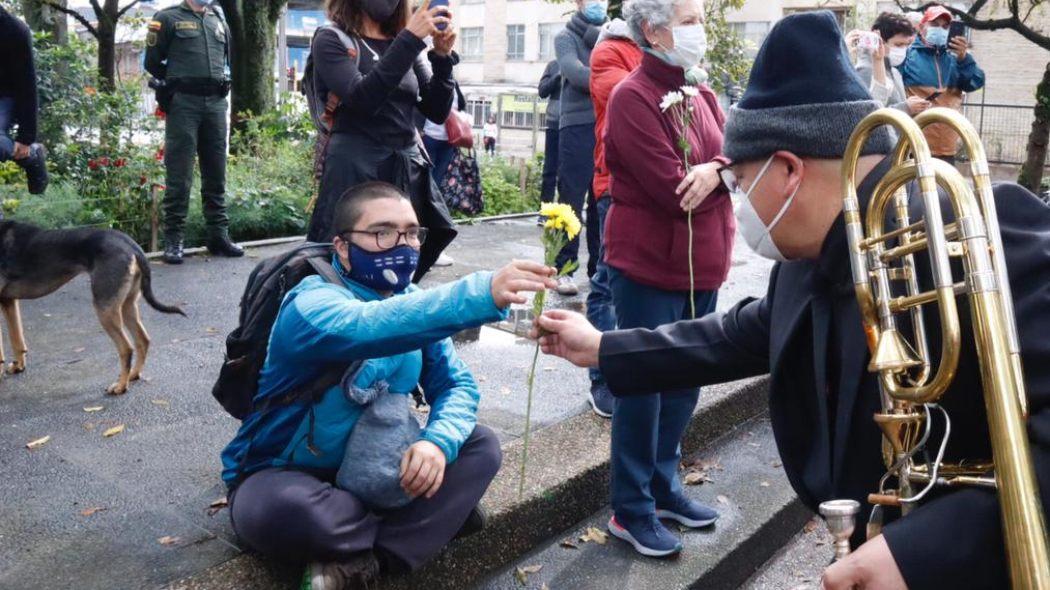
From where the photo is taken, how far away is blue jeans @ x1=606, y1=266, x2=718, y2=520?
153 inches

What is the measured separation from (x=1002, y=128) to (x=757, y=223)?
2779 centimetres

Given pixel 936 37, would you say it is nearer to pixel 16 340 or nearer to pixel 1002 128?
pixel 16 340

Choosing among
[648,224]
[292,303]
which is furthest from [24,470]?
[648,224]

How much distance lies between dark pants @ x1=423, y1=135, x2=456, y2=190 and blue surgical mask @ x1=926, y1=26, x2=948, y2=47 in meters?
4.36

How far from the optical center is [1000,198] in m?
1.97

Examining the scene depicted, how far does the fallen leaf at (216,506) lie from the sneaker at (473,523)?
37.1 inches

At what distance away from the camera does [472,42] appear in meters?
54.4

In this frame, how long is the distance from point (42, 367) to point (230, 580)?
294 cm

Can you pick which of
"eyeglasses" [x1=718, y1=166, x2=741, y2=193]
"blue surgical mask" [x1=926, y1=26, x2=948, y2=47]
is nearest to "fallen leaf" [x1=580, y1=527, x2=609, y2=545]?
"eyeglasses" [x1=718, y1=166, x2=741, y2=193]

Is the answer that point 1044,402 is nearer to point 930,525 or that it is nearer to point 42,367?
point 930,525

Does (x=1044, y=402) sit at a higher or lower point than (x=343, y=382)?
higher

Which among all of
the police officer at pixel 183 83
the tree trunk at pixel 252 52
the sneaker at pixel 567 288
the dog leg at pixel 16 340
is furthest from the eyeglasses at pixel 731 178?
the tree trunk at pixel 252 52

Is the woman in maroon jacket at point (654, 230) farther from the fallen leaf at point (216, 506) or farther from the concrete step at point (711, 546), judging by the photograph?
the fallen leaf at point (216, 506)

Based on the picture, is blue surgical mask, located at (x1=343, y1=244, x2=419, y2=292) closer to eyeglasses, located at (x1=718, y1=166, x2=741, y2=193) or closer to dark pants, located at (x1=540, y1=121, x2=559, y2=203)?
eyeglasses, located at (x1=718, y1=166, x2=741, y2=193)
